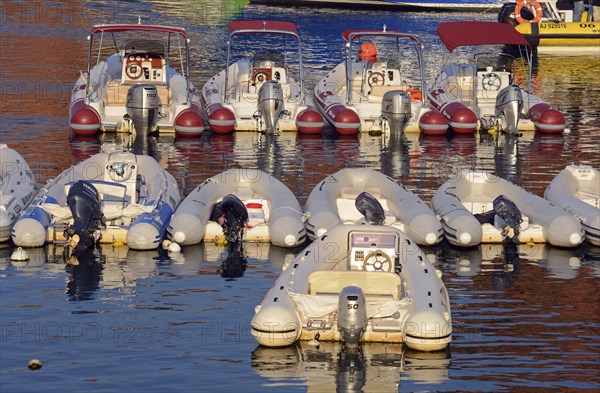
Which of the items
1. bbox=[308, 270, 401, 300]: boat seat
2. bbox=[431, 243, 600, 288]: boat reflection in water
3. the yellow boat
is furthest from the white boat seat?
the yellow boat

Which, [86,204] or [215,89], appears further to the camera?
[215,89]

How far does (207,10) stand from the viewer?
7712cm

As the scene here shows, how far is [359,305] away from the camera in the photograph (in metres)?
20.4

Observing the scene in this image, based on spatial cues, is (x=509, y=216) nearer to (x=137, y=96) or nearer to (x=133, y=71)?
(x=137, y=96)

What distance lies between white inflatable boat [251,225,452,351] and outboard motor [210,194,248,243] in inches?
167

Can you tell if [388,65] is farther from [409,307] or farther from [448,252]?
[409,307]

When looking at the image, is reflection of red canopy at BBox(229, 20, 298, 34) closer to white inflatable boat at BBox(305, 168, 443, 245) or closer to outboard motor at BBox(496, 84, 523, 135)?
outboard motor at BBox(496, 84, 523, 135)

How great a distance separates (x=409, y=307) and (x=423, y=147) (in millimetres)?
17749

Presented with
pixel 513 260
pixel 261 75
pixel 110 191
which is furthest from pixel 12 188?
pixel 261 75

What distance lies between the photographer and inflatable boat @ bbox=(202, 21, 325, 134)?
38.5 m

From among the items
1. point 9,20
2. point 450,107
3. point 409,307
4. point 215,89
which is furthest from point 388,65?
point 9,20

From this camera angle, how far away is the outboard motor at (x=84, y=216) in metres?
26.2

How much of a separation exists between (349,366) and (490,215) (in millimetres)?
8684

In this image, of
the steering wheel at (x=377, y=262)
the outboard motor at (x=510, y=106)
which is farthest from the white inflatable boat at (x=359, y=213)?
the outboard motor at (x=510, y=106)
